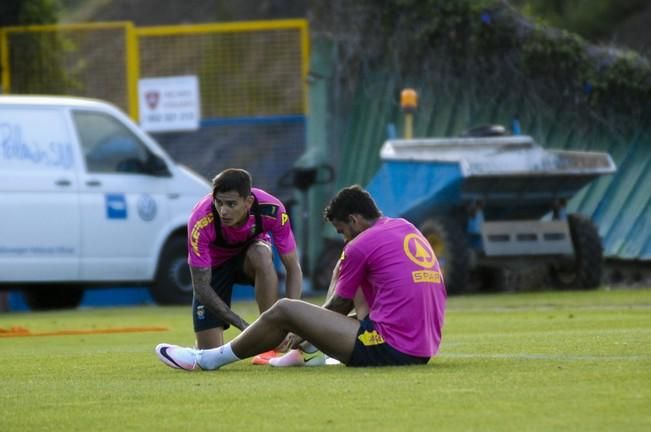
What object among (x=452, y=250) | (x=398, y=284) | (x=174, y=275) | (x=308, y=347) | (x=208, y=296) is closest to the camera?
(x=398, y=284)

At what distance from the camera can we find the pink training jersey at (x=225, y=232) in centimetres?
1037

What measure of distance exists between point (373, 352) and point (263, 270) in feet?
5.26

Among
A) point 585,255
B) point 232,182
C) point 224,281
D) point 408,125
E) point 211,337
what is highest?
point 232,182

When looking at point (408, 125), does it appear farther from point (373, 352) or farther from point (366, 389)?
point (366, 389)

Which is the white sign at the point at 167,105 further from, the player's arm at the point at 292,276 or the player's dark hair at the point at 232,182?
the player's dark hair at the point at 232,182

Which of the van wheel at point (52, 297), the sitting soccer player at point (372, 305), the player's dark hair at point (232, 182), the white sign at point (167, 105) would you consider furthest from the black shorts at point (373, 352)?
the white sign at point (167, 105)

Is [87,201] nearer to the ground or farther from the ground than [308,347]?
nearer to the ground

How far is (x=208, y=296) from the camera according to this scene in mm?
10297

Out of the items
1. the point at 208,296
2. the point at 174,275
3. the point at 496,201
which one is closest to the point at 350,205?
the point at 208,296

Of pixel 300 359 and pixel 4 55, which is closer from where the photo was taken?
pixel 300 359

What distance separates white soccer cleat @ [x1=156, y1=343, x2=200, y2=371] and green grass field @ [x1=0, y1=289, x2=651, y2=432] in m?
0.07

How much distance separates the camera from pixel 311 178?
23.1 meters

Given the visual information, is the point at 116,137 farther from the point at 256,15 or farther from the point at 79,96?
the point at 256,15

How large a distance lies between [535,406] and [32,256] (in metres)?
12.6
